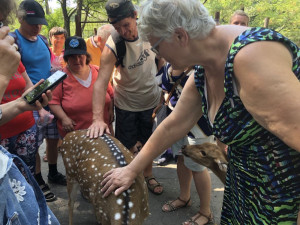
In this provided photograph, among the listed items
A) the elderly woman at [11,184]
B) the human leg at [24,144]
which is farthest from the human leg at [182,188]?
the elderly woman at [11,184]

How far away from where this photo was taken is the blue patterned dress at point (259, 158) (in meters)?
1.06

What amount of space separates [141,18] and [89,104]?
5.92 ft

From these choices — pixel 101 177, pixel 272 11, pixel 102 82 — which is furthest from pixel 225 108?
pixel 272 11

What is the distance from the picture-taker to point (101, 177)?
6.30ft

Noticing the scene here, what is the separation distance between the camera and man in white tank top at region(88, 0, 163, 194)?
8.66ft

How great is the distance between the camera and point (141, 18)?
51.1 inches

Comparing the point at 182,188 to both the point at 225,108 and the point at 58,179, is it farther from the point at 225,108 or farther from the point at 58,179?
the point at 225,108

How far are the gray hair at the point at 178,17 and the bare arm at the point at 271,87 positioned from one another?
280mm

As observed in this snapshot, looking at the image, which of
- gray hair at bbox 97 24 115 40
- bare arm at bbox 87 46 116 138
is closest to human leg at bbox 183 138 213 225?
bare arm at bbox 87 46 116 138

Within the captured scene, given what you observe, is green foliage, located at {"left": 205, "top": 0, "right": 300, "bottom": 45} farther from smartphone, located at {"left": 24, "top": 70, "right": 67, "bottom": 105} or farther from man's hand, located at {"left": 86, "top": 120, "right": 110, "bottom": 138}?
smartphone, located at {"left": 24, "top": 70, "right": 67, "bottom": 105}

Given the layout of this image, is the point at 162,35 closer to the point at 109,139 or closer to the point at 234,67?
the point at 234,67

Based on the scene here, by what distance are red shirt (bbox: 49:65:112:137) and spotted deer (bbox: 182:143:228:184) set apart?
4.28 feet

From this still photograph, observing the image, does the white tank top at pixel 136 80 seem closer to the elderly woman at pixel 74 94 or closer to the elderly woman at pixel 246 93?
the elderly woman at pixel 74 94

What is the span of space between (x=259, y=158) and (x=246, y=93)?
349 mm
